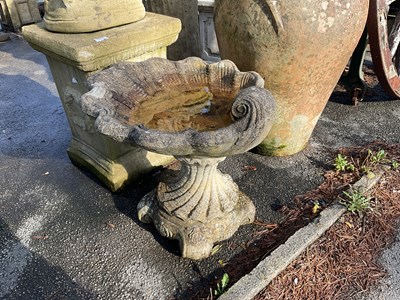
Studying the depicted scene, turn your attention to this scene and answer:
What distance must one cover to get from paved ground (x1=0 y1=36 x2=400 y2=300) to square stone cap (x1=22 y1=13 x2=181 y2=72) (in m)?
1.07

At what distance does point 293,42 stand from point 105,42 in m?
1.29

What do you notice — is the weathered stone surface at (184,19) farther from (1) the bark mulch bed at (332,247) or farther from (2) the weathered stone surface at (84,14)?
(1) the bark mulch bed at (332,247)

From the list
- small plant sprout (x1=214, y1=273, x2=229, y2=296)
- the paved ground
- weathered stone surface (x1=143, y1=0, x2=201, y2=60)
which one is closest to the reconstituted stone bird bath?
the paved ground

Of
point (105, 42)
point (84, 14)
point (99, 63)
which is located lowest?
point (99, 63)

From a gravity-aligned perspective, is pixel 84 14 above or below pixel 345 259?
above

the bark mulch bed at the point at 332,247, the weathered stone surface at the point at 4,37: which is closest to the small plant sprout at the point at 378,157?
the bark mulch bed at the point at 332,247

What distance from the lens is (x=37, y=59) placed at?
5848 millimetres

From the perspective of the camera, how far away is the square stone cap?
223 cm

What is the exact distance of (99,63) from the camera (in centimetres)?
230

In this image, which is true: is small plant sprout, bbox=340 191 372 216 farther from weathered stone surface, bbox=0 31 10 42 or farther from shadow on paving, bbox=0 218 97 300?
weathered stone surface, bbox=0 31 10 42

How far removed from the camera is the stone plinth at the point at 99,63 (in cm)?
228

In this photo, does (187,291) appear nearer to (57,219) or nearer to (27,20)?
(57,219)

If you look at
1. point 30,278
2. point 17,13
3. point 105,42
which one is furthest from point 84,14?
point 17,13

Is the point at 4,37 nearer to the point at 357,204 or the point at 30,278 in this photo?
the point at 30,278
